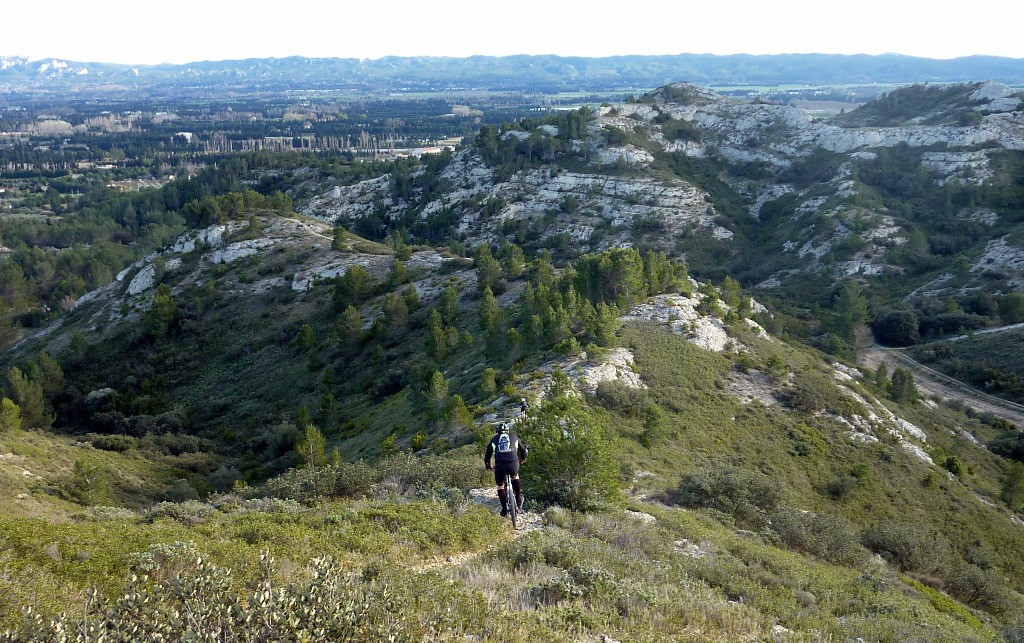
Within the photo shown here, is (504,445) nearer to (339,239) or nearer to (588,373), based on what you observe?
(588,373)

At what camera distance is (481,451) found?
75.1 ft

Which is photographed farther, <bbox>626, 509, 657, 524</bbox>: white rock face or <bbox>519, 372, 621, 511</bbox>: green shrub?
<bbox>519, 372, 621, 511</bbox>: green shrub

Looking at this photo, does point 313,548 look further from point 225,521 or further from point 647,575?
point 647,575

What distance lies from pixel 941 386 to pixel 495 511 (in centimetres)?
7039

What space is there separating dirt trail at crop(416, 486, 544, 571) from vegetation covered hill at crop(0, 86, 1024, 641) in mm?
147

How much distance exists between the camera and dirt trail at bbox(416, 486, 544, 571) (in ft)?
42.8

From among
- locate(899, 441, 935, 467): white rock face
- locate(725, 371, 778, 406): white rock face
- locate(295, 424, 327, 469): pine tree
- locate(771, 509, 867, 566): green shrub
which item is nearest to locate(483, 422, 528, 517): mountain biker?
locate(771, 509, 867, 566): green shrub

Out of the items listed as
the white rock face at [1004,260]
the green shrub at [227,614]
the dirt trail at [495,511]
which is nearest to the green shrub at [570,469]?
the dirt trail at [495,511]

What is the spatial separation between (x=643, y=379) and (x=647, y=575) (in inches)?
998

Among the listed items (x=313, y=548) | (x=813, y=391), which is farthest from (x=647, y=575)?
(x=813, y=391)

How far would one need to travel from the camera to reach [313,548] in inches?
474

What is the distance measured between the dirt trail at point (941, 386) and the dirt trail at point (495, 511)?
63580 mm

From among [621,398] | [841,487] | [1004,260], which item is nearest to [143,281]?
[621,398]

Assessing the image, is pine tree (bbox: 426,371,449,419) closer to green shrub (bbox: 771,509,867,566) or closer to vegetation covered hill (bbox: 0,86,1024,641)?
vegetation covered hill (bbox: 0,86,1024,641)
